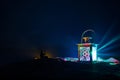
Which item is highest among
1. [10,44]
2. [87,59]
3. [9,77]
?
[10,44]

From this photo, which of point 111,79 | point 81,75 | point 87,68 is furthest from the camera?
point 87,68

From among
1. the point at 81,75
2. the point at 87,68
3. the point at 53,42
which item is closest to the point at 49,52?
the point at 53,42

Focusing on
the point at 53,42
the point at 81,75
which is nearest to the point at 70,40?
the point at 53,42

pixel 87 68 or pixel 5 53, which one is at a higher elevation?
pixel 5 53

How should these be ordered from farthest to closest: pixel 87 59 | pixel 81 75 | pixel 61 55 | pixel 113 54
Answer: pixel 61 55
pixel 113 54
pixel 87 59
pixel 81 75

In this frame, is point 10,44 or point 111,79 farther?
point 10,44

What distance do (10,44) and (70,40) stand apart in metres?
4.67

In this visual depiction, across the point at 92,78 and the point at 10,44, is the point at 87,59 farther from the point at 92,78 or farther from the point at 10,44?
the point at 10,44

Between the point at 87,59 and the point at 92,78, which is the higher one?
the point at 87,59

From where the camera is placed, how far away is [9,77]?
7.42m

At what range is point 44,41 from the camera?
1439cm

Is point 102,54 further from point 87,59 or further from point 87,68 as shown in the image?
point 87,68

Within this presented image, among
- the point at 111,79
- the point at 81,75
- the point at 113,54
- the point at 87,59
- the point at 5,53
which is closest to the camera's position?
the point at 111,79

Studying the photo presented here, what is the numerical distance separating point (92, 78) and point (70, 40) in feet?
26.8
